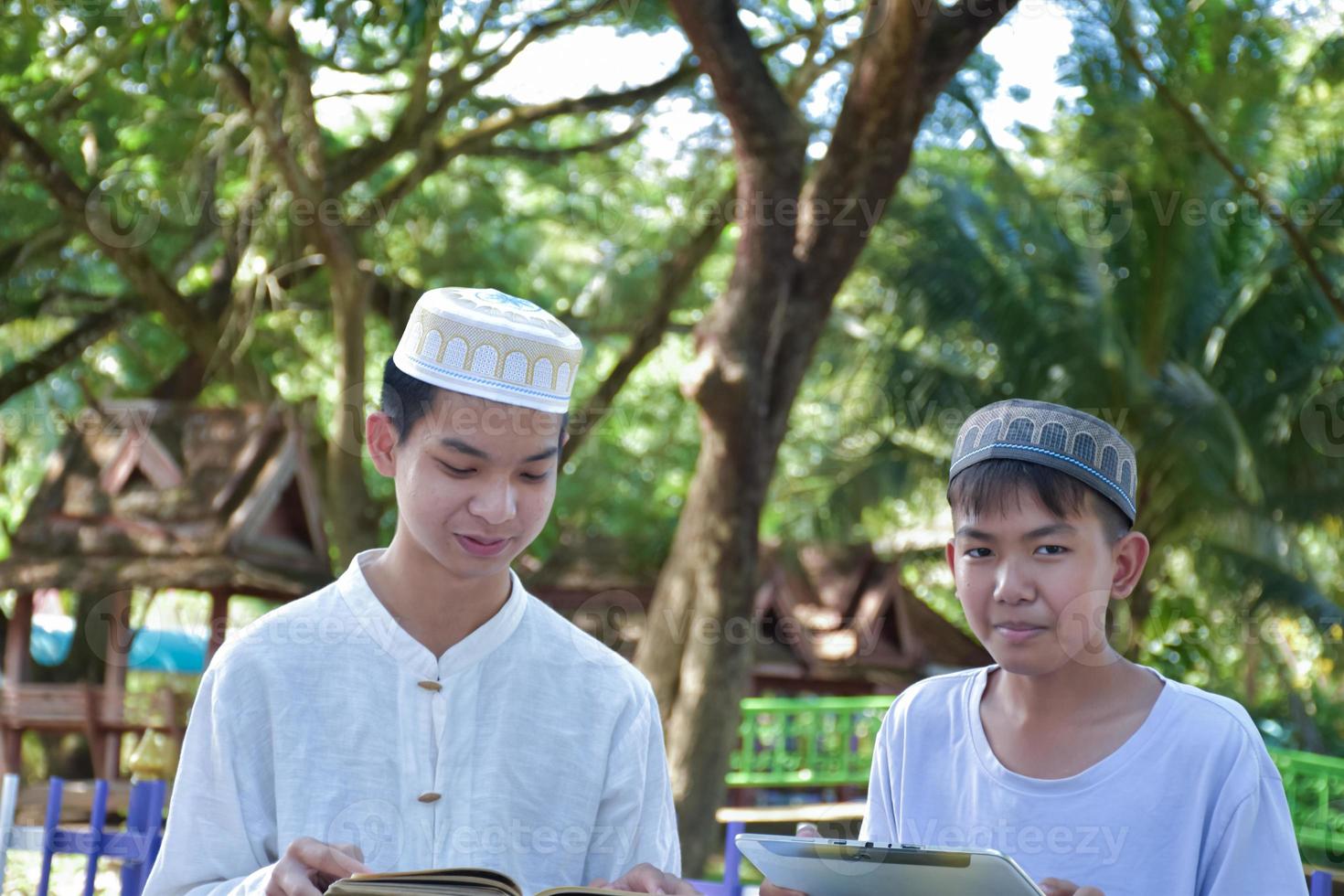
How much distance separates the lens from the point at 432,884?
6.52 feet

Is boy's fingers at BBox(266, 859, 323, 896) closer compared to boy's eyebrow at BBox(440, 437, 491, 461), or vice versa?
boy's fingers at BBox(266, 859, 323, 896)

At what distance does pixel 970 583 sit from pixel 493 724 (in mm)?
876

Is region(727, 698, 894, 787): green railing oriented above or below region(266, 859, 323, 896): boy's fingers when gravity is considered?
above

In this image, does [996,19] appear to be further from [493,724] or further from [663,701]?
[493,724]

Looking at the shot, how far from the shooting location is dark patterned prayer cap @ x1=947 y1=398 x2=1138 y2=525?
105 inches

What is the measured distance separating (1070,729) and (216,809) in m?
1.46

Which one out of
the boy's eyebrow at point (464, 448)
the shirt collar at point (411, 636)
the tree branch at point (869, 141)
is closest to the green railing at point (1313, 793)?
the tree branch at point (869, 141)

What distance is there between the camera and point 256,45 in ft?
26.8

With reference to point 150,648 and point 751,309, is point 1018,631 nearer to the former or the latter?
point 751,309

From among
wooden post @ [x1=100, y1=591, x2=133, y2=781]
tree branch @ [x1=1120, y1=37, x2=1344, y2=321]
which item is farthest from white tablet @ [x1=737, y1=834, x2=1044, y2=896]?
wooden post @ [x1=100, y1=591, x2=133, y2=781]

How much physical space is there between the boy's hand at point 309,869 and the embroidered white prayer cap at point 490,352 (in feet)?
2.62

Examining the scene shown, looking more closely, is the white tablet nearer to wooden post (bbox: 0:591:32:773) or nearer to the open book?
the open book

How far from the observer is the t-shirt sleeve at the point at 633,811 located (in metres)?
2.66

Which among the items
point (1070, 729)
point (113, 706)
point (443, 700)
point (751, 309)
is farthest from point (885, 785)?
point (113, 706)
